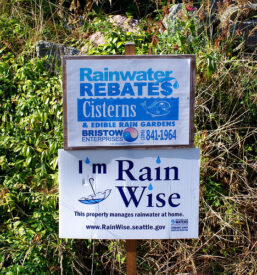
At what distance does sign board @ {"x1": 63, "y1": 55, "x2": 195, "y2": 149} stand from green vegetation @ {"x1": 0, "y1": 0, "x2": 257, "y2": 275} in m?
0.90

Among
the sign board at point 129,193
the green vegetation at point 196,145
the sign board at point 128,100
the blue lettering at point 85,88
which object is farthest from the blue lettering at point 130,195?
the green vegetation at point 196,145

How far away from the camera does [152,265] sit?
2926 mm

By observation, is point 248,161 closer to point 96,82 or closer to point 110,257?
point 110,257

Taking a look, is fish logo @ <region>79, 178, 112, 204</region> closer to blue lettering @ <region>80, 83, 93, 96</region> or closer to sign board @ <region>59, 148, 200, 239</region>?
sign board @ <region>59, 148, 200, 239</region>

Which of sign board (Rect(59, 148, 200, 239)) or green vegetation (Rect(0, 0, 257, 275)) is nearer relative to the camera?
sign board (Rect(59, 148, 200, 239))

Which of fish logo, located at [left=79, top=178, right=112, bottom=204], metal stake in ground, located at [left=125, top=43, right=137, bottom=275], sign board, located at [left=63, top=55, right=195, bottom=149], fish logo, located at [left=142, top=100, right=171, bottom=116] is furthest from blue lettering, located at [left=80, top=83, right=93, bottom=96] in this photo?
metal stake in ground, located at [left=125, top=43, right=137, bottom=275]

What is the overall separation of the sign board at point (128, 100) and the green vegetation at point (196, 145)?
90 cm

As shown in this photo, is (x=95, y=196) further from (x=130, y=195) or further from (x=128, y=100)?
(x=128, y=100)

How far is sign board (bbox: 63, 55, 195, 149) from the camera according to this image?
2.21m

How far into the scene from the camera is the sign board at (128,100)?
2.21 metres

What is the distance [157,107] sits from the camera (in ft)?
Answer: 7.36

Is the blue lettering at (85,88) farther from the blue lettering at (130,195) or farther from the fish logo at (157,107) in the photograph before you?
the blue lettering at (130,195)

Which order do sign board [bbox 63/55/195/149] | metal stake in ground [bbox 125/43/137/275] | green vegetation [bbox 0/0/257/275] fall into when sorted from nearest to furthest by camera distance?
sign board [bbox 63/55/195/149], metal stake in ground [bbox 125/43/137/275], green vegetation [bbox 0/0/257/275]

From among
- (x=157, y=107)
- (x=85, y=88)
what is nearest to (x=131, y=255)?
(x=157, y=107)
